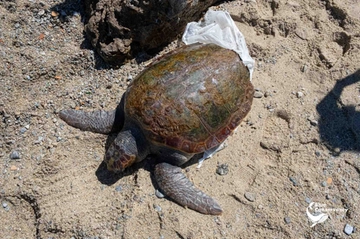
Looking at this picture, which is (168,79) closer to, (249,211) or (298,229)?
(249,211)

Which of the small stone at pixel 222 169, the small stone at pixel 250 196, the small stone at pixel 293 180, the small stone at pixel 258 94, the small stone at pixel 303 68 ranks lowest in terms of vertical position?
the small stone at pixel 250 196

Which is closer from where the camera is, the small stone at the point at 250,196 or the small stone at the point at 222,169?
the small stone at the point at 250,196

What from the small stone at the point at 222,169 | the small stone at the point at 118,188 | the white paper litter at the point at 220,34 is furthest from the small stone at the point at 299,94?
the small stone at the point at 118,188

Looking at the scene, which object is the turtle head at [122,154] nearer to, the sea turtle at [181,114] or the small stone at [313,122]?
the sea turtle at [181,114]

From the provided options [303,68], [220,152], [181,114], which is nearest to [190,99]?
[181,114]

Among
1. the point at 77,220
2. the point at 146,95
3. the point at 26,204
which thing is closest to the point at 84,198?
the point at 77,220

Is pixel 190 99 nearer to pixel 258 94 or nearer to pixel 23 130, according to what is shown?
pixel 258 94
